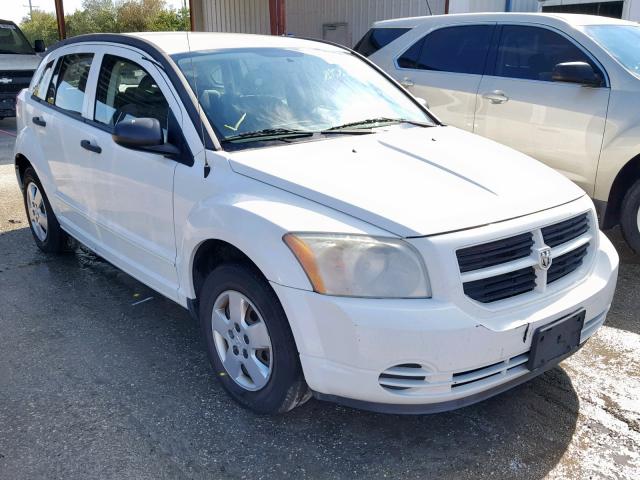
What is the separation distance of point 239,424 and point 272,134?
1.47m

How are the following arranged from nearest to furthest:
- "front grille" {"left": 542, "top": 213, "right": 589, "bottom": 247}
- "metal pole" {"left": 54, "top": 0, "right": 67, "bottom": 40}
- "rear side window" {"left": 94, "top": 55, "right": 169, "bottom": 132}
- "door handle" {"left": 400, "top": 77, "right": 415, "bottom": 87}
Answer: "front grille" {"left": 542, "top": 213, "right": 589, "bottom": 247} < "rear side window" {"left": 94, "top": 55, "right": 169, "bottom": 132} < "door handle" {"left": 400, "top": 77, "right": 415, "bottom": 87} < "metal pole" {"left": 54, "top": 0, "right": 67, "bottom": 40}

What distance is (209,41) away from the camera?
148 inches

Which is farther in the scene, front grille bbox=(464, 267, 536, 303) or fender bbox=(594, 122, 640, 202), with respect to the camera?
fender bbox=(594, 122, 640, 202)

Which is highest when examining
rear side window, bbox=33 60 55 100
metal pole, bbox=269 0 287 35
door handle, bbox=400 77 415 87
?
metal pole, bbox=269 0 287 35

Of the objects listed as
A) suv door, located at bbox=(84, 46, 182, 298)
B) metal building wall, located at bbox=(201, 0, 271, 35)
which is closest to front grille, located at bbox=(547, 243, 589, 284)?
suv door, located at bbox=(84, 46, 182, 298)

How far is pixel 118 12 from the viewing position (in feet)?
127

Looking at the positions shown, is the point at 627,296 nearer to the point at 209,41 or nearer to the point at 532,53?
the point at 532,53

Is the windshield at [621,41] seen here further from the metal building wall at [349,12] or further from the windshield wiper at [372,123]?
the metal building wall at [349,12]

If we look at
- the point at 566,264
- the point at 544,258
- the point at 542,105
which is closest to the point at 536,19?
the point at 542,105

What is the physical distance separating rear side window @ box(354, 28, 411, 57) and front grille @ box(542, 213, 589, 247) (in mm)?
4096

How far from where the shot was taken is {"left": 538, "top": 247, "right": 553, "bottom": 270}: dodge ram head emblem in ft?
8.63

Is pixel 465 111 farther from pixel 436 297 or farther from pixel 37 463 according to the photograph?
pixel 37 463

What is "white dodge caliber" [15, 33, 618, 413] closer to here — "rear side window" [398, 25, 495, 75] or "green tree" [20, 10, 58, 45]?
"rear side window" [398, 25, 495, 75]

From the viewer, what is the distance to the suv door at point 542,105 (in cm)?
494
